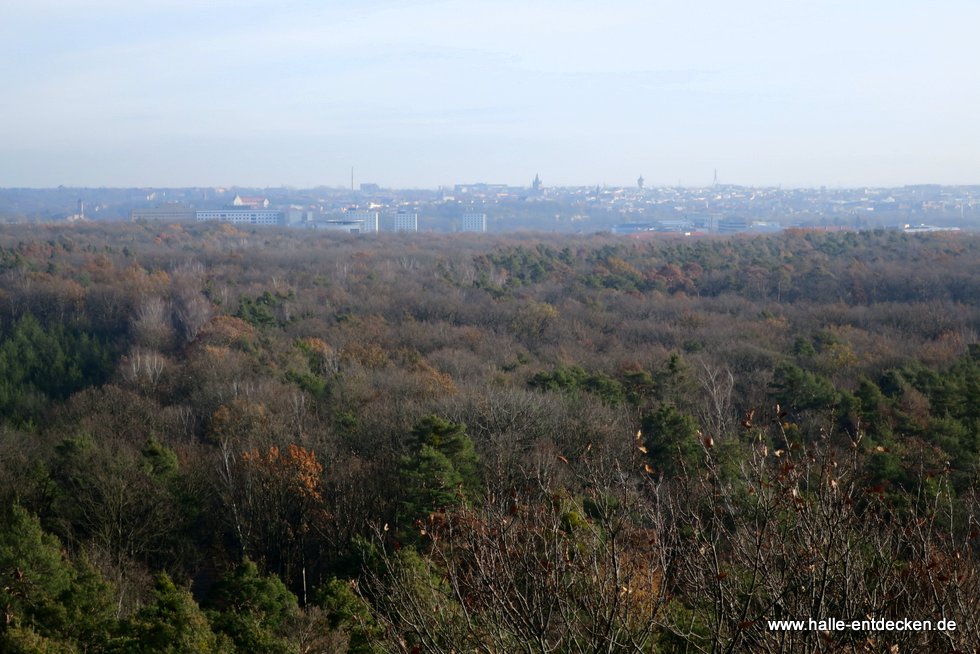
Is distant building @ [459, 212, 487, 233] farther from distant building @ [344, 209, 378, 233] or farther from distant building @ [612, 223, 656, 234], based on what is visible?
distant building @ [612, 223, 656, 234]

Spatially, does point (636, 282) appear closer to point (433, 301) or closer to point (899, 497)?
point (433, 301)

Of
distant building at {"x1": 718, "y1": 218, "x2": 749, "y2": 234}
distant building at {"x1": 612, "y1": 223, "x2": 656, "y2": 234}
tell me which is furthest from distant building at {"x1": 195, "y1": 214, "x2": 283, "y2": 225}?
distant building at {"x1": 718, "y1": 218, "x2": 749, "y2": 234}

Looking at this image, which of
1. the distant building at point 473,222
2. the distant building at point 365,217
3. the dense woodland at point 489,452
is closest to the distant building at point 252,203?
the distant building at point 365,217

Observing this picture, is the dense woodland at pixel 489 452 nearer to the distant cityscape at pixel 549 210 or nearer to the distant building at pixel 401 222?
the distant cityscape at pixel 549 210

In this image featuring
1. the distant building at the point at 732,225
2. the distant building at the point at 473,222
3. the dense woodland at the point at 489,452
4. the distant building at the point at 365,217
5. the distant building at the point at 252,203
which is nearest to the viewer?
the dense woodland at the point at 489,452

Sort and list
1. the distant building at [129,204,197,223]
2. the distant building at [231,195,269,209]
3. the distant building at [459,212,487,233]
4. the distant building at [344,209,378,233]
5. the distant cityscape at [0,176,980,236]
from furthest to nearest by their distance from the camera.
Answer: the distant building at [231,195,269,209] → the distant building at [459,212,487,233] → the distant building at [344,209,378,233] → the distant building at [129,204,197,223] → the distant cityscape at [0,176,980,236]

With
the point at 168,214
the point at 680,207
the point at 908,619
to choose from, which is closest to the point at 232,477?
the point at 908,619
